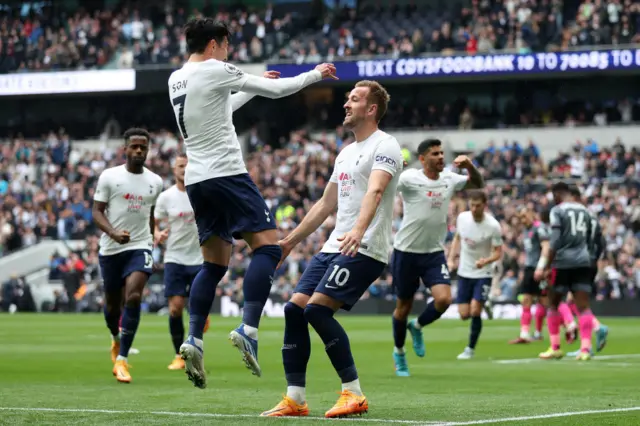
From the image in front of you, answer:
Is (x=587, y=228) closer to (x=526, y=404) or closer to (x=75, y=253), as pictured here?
(x=526, y=404)

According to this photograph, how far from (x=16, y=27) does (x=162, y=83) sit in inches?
348

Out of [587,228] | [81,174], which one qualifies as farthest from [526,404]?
[81,174]

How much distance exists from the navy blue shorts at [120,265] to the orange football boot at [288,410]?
508 cm

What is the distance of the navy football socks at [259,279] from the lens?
30.3 ft

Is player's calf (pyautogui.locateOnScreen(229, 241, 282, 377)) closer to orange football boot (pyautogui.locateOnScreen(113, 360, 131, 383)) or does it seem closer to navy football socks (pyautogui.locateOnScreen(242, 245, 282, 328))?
navy football socks (pyautogui.locateOnScreen(242, 245, 282, 328))

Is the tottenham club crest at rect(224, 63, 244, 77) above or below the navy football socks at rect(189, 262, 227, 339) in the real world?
above

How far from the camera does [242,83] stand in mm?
9281

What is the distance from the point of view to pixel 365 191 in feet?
31.3

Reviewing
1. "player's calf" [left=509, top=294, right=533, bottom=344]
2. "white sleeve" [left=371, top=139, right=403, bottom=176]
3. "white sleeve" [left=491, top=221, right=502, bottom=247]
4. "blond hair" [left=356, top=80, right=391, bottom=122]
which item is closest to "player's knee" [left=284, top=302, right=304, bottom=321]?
"white sleeve" [left=371, top=139, right=403, bottom=176]

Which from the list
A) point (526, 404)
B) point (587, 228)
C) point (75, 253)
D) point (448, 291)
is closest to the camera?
point (526, 404)

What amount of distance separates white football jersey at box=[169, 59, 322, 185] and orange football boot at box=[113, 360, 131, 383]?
4.39 metres

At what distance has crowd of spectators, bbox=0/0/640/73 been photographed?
139 feet

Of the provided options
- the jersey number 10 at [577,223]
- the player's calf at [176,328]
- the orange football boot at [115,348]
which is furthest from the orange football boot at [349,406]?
the jersey number 10 at [577,223]

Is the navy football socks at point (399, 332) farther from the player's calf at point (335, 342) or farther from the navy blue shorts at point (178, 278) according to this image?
the player's calf at point (335, 342)
